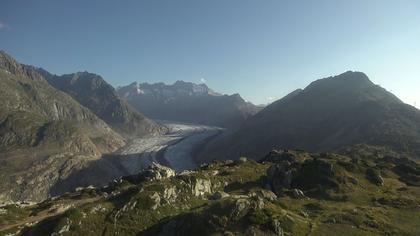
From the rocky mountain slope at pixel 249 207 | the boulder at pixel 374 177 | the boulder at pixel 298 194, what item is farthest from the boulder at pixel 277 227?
the boulder at pixel 374 177

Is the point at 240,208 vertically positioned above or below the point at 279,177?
above

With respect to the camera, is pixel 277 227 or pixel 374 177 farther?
pixel 374 177

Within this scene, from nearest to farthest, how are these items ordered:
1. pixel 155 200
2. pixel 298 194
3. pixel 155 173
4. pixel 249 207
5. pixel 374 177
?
pixel 249 207 < pixel 155 200 < pixel 298 194 < pixel 374 177 < pixel 155 173

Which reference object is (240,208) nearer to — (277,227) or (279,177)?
(277,227)

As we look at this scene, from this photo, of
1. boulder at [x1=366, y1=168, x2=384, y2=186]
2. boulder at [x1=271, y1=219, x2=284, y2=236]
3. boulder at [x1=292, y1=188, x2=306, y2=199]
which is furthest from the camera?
boulder at [x1=366, y1=168, x2=384, y2=186]

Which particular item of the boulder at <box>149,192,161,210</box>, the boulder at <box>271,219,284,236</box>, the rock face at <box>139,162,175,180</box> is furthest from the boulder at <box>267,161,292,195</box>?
the boulder at <box>271,219,284,236</box>

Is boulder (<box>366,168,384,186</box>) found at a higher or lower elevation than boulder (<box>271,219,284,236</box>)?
higher

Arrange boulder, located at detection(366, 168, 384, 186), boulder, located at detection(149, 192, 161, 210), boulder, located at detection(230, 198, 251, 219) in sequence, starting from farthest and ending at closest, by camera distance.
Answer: boulder, located at detection(366, 168, 384, 186)
boulder, located at detection(149, 192, 161, 210)
boulder, located at detection(230, 198, 251, 219)

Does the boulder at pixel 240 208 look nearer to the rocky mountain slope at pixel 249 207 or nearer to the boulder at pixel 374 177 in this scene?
the rocky mountain slope at pixel 249 207

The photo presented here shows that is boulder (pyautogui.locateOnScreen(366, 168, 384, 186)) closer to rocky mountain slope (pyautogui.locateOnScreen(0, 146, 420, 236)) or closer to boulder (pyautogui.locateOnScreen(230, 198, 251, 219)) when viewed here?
rocky mountain slope (pyautogui.locateOnScreen(0, 146, 420, 236))

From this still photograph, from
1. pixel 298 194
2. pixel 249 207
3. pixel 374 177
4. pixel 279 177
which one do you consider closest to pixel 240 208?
pixel 249 207
